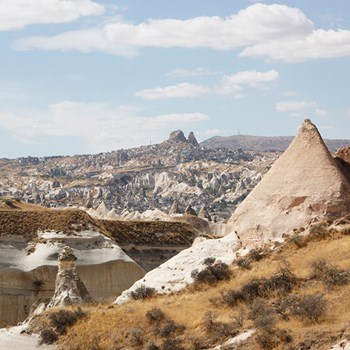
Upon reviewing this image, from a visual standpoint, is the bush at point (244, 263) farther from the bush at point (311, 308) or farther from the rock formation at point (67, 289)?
the rock formation at point (67, 289)

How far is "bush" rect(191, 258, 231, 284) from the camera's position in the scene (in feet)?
85.0

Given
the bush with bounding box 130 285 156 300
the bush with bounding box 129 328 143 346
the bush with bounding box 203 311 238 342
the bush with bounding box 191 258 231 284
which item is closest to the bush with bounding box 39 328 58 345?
the bush with bounding box 130 285 156 300

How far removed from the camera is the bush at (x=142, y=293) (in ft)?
89.1

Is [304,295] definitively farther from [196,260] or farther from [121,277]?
[121,277]

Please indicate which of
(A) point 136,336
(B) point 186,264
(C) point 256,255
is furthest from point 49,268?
(A) point 136,336

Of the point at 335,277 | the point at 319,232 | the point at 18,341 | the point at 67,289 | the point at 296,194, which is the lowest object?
the point at 18,341

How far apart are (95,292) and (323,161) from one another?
81.6ft

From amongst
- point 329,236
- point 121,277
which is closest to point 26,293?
point 121,277

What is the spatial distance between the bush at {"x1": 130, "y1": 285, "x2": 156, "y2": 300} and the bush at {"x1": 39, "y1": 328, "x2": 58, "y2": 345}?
2.84 metres

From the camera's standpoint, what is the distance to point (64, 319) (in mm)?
26000

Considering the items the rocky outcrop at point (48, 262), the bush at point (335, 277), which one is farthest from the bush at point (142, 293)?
the rocky outcrop at point (48, 262)

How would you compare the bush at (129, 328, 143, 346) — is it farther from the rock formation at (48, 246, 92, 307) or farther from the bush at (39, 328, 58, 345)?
the rock formation at (48, 246, 92, 307)

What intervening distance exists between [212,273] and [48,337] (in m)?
4.87

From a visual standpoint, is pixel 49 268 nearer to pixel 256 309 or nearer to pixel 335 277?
pixel 256 309
